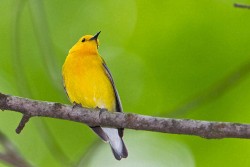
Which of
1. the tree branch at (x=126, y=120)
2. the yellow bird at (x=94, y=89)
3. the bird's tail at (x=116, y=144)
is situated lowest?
the bird's tail at (x=116, y=144)

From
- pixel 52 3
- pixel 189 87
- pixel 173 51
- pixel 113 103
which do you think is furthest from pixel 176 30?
pixel 52 3

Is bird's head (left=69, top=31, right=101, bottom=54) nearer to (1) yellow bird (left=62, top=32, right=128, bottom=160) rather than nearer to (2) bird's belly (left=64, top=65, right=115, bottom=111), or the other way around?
(1) yellow bird (left=62, top=32, right=128, bottom=160)

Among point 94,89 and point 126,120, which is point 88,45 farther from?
point 126,120

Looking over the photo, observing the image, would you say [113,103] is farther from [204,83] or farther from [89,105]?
[204,83]

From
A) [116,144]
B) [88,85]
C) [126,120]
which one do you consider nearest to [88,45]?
[88,85]

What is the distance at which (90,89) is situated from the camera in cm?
504

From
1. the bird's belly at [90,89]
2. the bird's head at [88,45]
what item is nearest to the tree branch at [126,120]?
the bird's belly at [90,89]

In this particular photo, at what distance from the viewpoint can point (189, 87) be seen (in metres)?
5.69

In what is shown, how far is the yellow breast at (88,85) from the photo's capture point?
5.02 metres

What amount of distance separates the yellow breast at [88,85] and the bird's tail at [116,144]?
0.29 m

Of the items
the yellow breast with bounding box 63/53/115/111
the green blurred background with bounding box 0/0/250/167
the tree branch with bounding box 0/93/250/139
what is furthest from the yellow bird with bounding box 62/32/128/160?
the tree branch with bounding box 0/93/250/139

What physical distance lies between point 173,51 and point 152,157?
152cm

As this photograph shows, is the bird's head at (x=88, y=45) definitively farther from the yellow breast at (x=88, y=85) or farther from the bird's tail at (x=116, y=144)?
the bird's tail at (x=116, y=144)

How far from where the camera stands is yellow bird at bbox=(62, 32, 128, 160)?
502 centimetres
